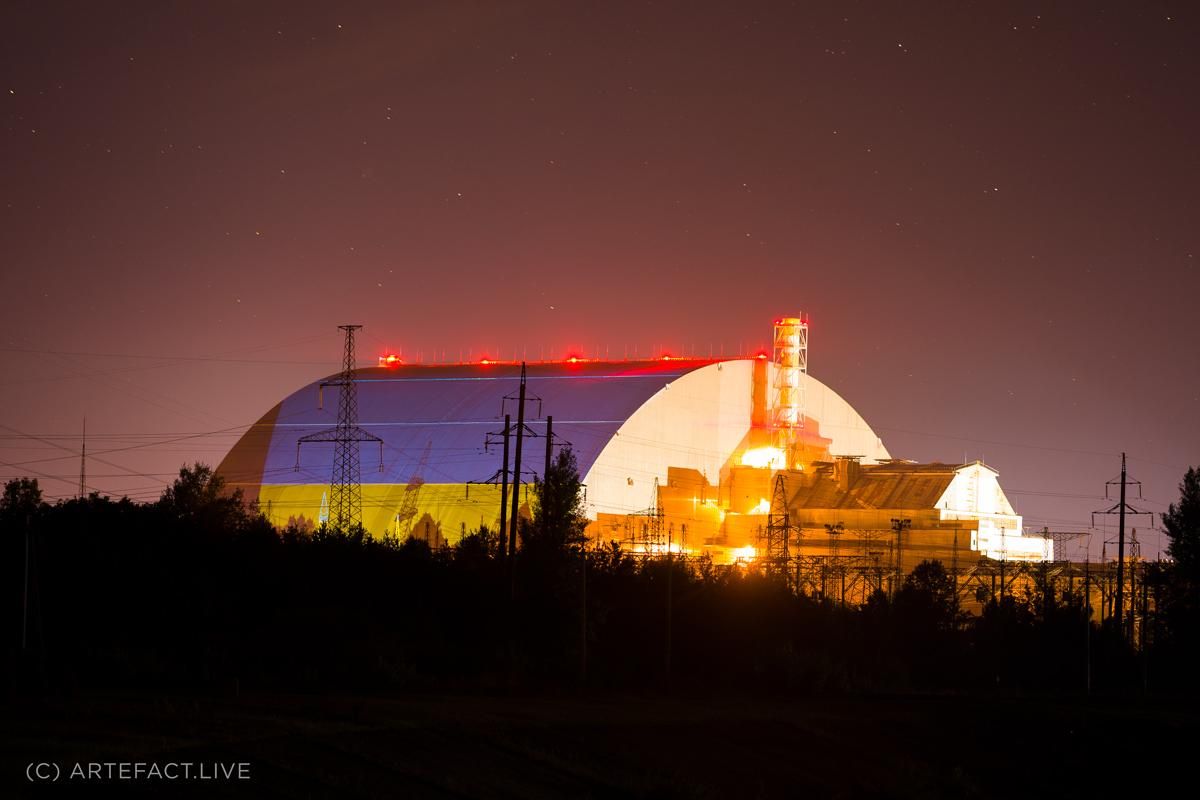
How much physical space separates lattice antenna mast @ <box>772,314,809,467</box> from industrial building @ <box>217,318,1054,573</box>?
0.09 metres

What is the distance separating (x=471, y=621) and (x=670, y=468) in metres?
35.8

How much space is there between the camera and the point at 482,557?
5203 cm

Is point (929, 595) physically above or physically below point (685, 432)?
below

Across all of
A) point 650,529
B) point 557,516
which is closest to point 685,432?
point 650,529

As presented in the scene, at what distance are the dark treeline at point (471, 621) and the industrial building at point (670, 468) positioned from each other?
1463 cm

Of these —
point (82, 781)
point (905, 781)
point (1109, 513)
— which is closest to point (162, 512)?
point (905, 781)

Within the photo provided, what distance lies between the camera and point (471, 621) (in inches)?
1855

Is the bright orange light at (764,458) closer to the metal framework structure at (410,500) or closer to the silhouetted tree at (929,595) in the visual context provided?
the metal framework structure at (410,500)

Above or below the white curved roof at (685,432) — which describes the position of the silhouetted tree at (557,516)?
below

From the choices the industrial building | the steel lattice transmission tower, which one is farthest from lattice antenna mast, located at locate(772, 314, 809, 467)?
the steel lattice transmission tower

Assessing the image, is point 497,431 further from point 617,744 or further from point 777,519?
point 617,744

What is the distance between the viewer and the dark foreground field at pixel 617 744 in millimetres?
23781

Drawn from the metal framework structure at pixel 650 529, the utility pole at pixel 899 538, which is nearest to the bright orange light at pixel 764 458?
the metal framework structure at pixel 650 529

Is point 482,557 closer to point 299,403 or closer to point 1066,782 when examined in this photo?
point 1066,782
